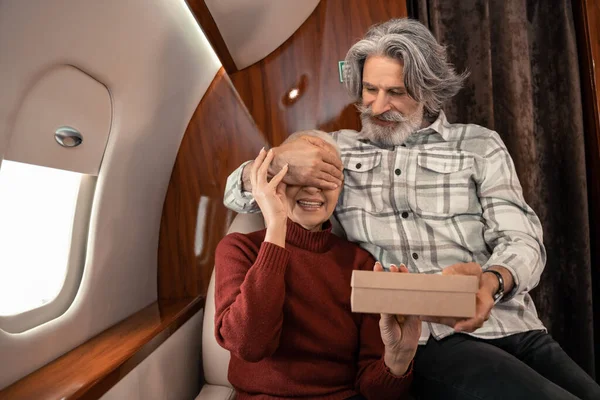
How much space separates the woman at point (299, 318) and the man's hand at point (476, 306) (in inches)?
4.3

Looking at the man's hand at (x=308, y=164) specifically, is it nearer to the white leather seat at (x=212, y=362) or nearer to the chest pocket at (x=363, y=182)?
the chest pocket at (x=363, y=182)

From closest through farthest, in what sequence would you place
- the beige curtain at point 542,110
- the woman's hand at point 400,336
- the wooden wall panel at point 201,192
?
the woman's hand at point 400,336 → the wooden wall panel at point 201,192 → the beige curtain at point 542,110

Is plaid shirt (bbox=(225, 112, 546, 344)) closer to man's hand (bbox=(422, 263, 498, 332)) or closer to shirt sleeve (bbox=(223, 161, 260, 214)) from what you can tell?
shirt sleeve (bbox=(223, 161, 260, 214))

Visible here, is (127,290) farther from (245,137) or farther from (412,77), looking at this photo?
(412,77)

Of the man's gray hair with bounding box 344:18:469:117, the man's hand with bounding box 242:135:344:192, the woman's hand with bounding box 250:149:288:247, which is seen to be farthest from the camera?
the man's gray hair with bounding box 344:18:469:117

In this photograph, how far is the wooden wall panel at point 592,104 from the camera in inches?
79.1

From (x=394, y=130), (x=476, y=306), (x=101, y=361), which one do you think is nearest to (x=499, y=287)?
(x=476, y=306)

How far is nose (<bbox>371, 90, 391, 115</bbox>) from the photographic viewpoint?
1.60m

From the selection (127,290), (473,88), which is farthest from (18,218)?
(473,88)

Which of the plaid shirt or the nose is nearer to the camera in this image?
the plaid shirt

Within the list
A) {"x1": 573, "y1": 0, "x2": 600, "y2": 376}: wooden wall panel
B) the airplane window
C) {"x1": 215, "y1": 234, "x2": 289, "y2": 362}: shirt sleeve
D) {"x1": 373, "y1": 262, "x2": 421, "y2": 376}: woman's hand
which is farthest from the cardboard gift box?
{"x1": 573, "y1": 0, "x2": 600, "y2": 376}: wooden wall panel

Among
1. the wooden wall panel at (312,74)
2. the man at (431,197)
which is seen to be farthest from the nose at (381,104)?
the wooden wall panel at (312,74)

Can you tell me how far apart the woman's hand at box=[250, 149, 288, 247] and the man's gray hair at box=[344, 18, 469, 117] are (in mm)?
561

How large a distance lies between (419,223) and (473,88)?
85cm
